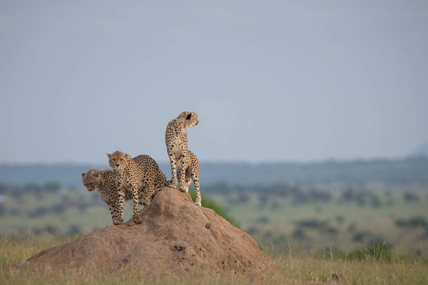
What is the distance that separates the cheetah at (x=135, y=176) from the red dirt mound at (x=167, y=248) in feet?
1.08

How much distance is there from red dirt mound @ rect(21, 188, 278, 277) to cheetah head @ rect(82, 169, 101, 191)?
0.95 metres

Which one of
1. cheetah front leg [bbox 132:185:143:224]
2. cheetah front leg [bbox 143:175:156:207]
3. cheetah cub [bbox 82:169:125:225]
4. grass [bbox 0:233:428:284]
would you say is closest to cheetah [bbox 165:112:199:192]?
cheetah front leg [bbox 143:175:156:207]

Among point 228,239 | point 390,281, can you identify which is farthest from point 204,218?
point 390,281

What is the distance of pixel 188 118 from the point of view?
933 centimetres

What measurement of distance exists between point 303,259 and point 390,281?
284cm

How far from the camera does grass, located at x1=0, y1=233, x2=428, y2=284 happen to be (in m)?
7.82

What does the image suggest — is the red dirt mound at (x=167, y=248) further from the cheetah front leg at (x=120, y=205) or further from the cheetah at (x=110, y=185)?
the cheetah at (x=110, y=185)

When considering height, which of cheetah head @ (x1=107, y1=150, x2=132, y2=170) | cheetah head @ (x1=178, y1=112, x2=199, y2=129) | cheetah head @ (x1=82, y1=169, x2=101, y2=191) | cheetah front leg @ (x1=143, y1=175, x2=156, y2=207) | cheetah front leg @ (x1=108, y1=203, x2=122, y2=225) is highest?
cheetah head @ (x1=178, y1=112, x2=199, y2=129)

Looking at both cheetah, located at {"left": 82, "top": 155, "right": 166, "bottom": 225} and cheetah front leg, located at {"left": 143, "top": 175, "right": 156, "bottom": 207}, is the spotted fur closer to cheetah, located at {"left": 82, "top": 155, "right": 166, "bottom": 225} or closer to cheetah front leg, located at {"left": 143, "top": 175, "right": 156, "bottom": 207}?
cheetah front leg, located at {"left": 143, "top": 175, "right": 156, "bottom": 207}

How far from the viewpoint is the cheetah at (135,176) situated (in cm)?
865

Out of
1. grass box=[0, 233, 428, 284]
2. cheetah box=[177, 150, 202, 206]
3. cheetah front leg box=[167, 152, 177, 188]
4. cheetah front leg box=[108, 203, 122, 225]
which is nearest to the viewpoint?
grass box=[0, 233, 428, 284]

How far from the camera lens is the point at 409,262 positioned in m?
13.4

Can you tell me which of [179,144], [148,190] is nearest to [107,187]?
[148,190]

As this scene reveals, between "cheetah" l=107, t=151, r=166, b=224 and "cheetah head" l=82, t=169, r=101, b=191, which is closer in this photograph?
"cheetah" l=107, t=151, r=166, b=224
